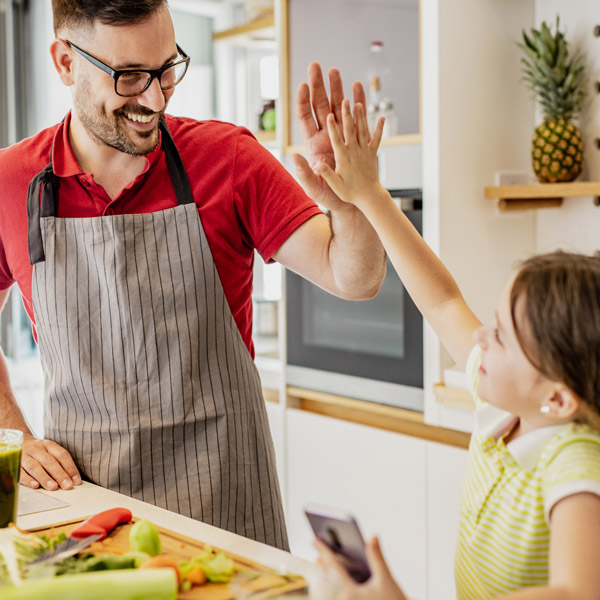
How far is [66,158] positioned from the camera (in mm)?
1507

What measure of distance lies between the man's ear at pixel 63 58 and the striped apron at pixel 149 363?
210 mm

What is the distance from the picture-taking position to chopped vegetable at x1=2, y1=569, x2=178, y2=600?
31.6 inches

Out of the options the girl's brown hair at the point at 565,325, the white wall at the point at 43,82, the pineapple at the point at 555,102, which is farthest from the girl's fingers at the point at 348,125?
the white wall at the point at 43,82

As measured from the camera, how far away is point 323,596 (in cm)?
78

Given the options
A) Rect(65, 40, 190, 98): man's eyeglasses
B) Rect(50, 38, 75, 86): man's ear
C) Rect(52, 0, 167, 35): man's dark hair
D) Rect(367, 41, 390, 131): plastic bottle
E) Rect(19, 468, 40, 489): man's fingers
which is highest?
Rect(367, 41, 390, 131): plastic bottle

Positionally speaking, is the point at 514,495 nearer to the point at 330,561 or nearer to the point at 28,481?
the point at 330,561

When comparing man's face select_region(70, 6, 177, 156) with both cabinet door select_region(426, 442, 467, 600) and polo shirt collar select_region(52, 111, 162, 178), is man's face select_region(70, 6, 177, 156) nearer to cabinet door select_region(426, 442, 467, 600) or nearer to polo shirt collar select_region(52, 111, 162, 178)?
polo shirt collar select_region(52, 111, 162, 178)

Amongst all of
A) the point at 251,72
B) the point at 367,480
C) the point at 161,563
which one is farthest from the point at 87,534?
the point at 251,72

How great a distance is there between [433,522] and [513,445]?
1503 millimetres

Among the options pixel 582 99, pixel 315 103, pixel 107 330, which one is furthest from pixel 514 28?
pixel 107 330

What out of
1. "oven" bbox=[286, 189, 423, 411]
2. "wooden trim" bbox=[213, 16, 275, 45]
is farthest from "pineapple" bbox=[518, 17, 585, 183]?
"wooden trim" bbox=[213, 16, 275, 45]

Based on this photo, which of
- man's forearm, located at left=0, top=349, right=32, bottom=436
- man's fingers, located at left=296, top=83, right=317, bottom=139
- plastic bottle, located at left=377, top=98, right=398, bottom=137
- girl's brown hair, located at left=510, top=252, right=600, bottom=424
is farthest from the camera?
plastic bottle, located at left=377, top=98, right=398, bottom=137

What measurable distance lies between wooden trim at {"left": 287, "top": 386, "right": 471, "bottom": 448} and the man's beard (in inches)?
51.2

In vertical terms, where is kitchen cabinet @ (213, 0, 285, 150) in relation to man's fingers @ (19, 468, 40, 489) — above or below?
above
